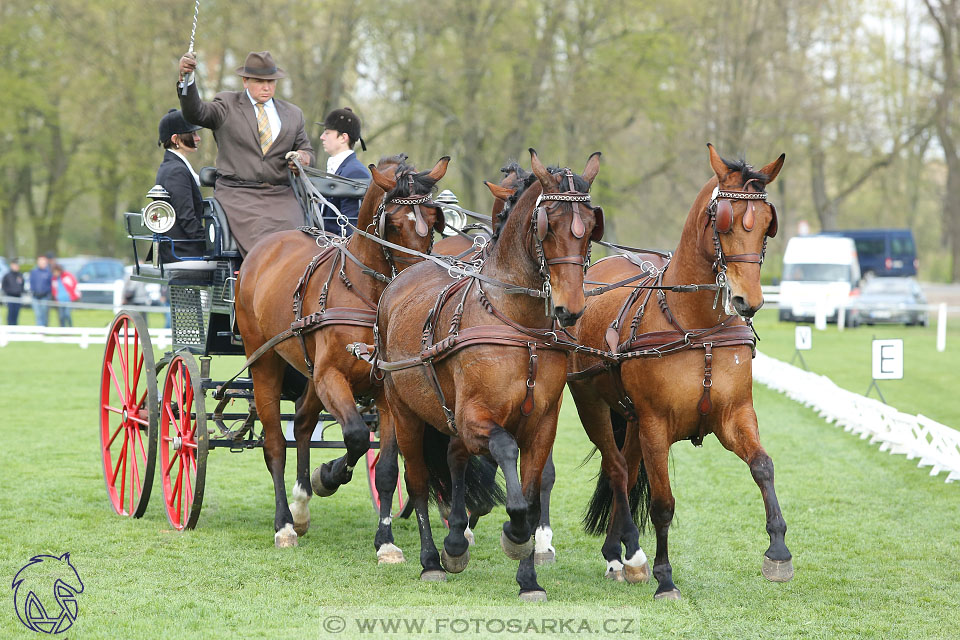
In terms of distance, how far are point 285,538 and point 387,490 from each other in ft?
3.08

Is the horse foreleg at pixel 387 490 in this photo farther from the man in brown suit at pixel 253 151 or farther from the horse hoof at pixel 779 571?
the horse hoof at pixel 779 571

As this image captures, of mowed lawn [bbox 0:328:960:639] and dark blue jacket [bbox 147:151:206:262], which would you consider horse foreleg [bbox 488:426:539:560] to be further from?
dark blue jacket [bbox 147:151:206:262]

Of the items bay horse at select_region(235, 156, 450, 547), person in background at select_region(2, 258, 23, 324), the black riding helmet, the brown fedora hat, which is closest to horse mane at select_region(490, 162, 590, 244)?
bay horse at select_region(235, 156, 450, 547)

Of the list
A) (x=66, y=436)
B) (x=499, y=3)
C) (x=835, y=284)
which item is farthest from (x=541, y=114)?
(x=66, y=436)

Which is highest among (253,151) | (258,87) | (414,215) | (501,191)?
(258,87)

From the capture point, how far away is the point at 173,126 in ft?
27.2

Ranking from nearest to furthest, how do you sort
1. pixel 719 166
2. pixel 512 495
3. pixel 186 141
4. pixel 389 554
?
pixel 512 495 → pixel 719 166 → pixel 389 554 → pixel 186 141

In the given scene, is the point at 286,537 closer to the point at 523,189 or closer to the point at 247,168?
the point at 247,168

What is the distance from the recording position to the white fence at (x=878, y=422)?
9.76 metres

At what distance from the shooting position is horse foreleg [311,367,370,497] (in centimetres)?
636

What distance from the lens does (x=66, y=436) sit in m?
11.9

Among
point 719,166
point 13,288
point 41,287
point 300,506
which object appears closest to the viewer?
point 719,166

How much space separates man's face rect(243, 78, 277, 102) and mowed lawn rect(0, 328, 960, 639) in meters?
3.04

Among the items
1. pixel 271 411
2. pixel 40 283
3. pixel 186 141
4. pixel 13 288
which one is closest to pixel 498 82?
pixel 40 283
